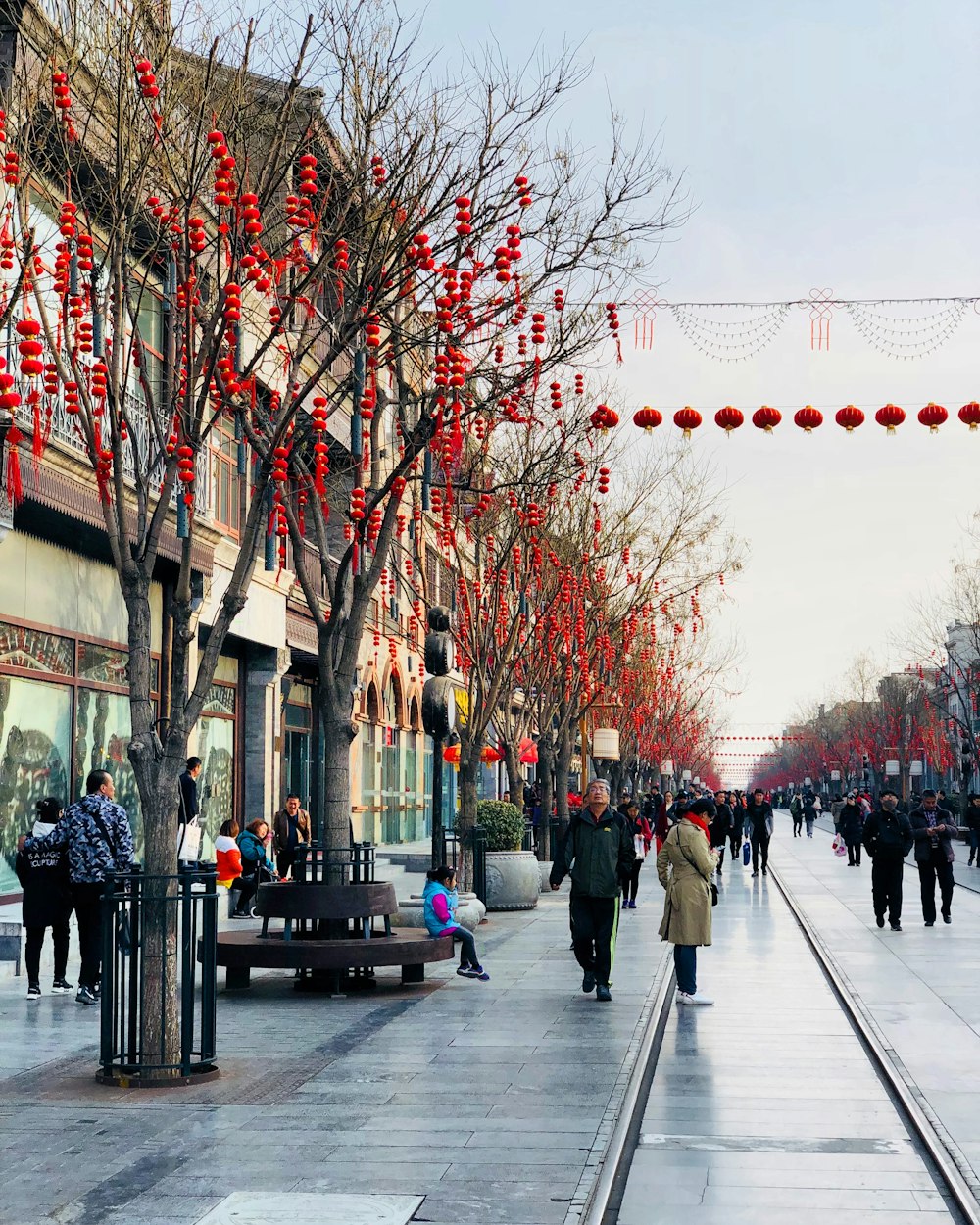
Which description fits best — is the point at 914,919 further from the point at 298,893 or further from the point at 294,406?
the point at 294,406

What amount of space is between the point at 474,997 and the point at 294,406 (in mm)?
5513

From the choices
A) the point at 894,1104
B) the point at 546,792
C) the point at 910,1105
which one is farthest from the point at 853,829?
the point at 910,1105

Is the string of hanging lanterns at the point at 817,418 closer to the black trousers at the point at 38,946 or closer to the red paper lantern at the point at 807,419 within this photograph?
the red paper lantern at the point at 807,419

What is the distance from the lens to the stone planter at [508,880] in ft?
76.6

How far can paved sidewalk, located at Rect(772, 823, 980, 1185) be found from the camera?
31.6ft

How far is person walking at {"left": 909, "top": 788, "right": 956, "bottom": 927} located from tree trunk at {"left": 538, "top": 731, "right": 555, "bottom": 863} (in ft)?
33.8

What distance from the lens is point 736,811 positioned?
3931 cm

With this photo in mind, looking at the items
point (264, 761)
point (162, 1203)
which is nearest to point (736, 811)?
point (264, 761)

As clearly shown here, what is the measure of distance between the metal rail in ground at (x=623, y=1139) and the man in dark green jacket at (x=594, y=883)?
1.39 m

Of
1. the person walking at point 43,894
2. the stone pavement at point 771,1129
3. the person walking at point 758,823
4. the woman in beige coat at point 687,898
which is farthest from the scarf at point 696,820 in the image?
the person walking at point 758,823

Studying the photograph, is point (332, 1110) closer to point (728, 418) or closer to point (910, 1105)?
point (910, 1105)

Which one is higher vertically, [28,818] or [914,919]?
[28,818]

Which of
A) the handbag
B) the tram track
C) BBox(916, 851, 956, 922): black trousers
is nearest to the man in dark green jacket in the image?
the tram track

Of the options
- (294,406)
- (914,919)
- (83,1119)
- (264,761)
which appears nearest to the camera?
(83,1119)
